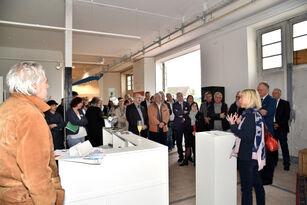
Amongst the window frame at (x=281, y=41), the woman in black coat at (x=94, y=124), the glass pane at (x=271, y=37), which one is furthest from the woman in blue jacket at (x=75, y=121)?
the glass pane at (x=271, y=37)

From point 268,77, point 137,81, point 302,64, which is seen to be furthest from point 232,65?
point 137,81

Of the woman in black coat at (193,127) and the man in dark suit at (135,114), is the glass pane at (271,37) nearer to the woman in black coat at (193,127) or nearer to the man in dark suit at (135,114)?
the woman in black coat at (193,127)

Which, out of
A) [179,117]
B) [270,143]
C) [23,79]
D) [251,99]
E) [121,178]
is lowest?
[121,178]

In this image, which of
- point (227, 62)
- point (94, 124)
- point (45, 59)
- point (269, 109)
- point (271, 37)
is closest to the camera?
point (269, 109)

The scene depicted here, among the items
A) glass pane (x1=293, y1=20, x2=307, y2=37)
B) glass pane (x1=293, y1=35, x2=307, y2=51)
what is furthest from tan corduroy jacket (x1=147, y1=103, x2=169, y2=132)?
glass pane (x1=293, y1=20, x2=307, y2=37)

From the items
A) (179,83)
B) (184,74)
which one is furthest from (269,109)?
(179,83)

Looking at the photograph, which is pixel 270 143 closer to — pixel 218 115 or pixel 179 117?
pixel 218 115

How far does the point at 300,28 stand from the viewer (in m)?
4.46

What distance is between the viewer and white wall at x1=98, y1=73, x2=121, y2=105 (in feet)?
48.4

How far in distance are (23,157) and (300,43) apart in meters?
5.44

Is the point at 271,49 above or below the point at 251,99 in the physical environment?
above

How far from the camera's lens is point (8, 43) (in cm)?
757

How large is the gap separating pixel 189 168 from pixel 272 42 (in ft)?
12.1

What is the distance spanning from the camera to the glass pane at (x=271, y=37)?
16.0 feet
